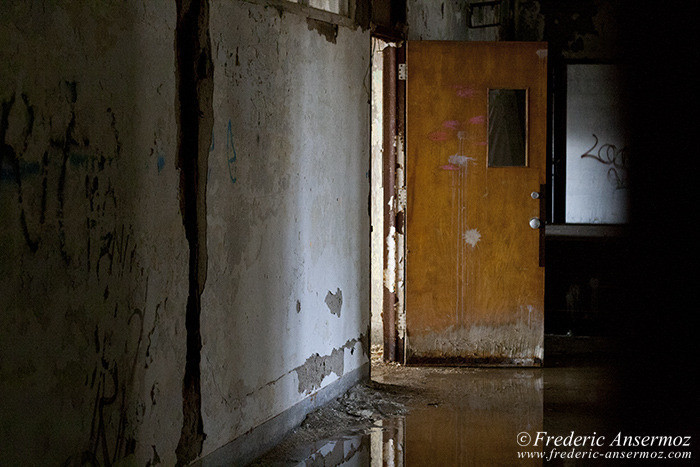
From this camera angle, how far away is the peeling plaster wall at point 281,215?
2867 mm

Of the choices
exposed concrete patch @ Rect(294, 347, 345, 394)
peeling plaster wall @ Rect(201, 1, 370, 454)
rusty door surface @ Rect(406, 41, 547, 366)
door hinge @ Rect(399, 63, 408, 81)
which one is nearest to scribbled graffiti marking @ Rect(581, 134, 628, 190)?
rusty door surface @ Rect(406, 41, 547, 366)

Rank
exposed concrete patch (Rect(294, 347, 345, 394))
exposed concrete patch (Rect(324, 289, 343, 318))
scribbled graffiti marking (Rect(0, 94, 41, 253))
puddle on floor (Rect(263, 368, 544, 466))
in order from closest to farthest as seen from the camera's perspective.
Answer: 1. scribbled graffiti marking (Rect(0, 94, 41, 253))
2. puddle on floor (Rect(263, 368, 544, 466))
3. exposed concrete patch (Rect(294, 347, 345, 394))
4. exposed concrete patch (Rect(324, 289, 343, 318))

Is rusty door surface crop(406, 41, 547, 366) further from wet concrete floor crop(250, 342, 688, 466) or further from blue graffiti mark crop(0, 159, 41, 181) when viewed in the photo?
blue graffiti mark crop(0, 159, 41, 181)

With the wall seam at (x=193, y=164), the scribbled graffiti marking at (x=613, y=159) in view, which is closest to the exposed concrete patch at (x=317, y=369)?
the wall seam at (x=193, y=164)

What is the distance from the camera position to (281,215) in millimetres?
3355

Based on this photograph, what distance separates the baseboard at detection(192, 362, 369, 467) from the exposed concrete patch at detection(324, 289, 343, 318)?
377 mm

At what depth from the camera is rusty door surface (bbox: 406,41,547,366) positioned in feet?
15.2

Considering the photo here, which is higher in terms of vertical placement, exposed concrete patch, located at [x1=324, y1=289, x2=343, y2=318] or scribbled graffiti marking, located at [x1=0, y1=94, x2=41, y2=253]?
scribbled graffiti marking, located at [x1=0, y1=94, x2=41, y2=253]

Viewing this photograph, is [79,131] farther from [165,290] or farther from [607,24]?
[607,24]

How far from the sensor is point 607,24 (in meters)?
5.63

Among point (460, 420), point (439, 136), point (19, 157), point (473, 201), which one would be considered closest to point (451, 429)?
point (460, 420)

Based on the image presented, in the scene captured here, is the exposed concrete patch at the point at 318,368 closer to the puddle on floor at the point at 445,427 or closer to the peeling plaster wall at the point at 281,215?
the peeling plaster wall at the point at 281,215

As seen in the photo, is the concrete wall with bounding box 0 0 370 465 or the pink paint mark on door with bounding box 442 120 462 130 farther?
the pink paint mark on door with bounding box 442 120 462 130

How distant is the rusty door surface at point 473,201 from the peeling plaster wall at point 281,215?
1.65 ft
